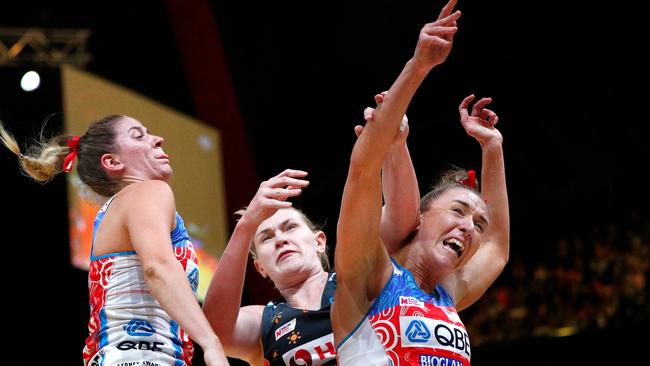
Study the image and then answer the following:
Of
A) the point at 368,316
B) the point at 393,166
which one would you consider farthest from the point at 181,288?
the point at 393,166

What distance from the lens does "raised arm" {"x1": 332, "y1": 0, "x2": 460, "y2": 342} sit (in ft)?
6.31

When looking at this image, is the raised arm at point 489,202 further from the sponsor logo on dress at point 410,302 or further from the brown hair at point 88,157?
the brown hair at point 88,157

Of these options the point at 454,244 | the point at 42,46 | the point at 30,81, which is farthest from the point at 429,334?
the point at 42,46

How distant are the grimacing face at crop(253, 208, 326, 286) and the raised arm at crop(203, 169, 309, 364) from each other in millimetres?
134

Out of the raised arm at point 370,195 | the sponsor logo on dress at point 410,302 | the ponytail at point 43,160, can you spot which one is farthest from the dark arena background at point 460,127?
the ponytail at point 43,160

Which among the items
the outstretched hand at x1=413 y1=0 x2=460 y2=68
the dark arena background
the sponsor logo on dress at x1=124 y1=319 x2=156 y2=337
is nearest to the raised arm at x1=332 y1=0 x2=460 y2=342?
the outstretched hand at x1=413 y1=0 x2=460 y2=68

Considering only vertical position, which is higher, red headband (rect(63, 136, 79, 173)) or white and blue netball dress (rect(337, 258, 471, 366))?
red headband (rect(63, 136, 79, 173))

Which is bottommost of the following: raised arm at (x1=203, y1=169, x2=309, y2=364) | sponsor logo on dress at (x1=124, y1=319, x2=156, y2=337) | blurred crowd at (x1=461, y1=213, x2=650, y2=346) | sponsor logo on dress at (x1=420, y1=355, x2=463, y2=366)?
sponsor logo on dress at (x1=420, y1=355, x2=463, y2=366)

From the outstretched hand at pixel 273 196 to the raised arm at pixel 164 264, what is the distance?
23cm

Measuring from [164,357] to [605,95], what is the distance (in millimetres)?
3966

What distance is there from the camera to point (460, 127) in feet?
17.4

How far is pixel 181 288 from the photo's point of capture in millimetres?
1805

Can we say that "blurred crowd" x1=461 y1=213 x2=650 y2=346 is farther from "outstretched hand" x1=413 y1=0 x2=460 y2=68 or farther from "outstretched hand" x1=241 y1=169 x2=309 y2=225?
"outstretched hand" x1=413 y1=0 x2=460 y2=68

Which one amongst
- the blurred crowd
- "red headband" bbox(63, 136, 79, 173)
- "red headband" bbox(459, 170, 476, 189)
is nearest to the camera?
"red headband" bbox(63, 136, 79, 173)
